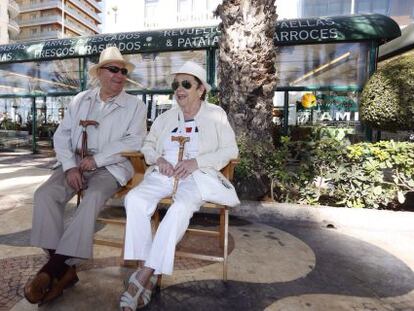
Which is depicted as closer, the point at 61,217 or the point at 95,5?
the point at 61,217

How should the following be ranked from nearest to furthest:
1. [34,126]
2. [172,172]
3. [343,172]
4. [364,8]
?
[172,172]
[343,172]
[34,126]
[364,8]

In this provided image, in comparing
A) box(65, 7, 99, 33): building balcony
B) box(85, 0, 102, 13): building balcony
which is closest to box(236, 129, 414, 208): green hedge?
box(65, 7, 99, 33): building balcony

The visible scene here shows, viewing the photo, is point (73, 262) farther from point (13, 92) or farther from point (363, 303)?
point (13, 92)

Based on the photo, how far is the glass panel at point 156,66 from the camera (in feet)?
29.5

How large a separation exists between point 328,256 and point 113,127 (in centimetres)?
230

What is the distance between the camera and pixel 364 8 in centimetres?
4262

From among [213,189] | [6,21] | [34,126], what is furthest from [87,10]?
[213,189]

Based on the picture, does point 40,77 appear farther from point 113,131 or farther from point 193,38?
point 113,131

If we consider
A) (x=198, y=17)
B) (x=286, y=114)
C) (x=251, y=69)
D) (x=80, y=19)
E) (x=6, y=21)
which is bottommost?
(x=286, y=114)

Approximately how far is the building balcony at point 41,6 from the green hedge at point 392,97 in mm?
71924

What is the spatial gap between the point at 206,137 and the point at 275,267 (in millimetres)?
1264

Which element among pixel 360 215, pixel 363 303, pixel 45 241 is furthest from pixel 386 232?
pixel 45 241

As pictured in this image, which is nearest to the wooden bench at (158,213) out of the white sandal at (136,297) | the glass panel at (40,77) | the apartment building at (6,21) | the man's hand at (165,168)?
the man's hand at (165,168)

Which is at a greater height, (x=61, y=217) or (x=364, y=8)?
(x=364, y=8)
